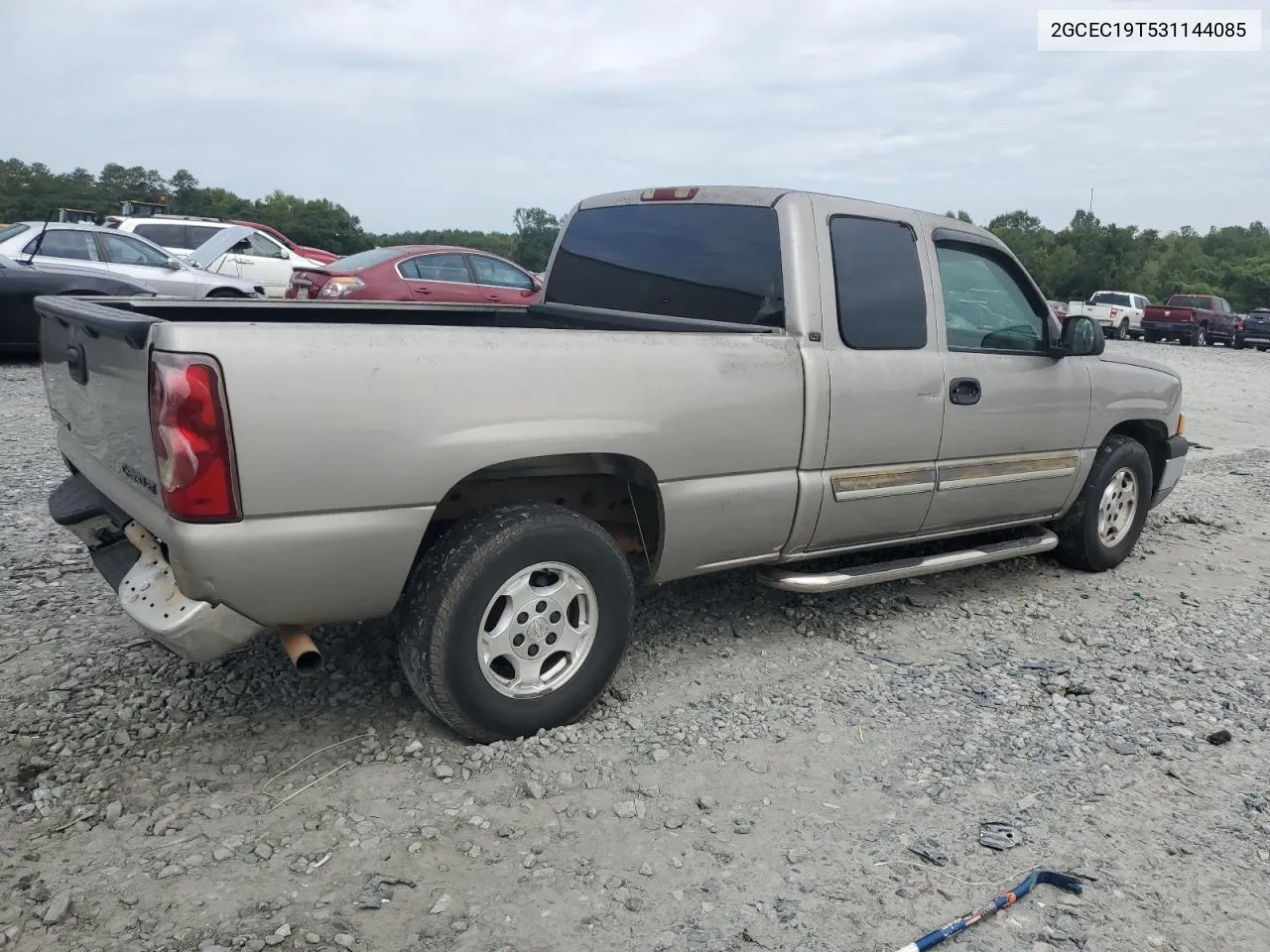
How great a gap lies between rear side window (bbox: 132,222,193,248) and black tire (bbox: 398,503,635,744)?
15.7 m

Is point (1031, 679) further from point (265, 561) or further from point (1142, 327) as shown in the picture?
point (1142, 327)

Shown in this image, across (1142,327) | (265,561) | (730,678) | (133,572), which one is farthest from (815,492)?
Result: (1142,327)

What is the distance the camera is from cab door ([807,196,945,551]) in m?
3.91

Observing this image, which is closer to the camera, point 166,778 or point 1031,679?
point 166,778

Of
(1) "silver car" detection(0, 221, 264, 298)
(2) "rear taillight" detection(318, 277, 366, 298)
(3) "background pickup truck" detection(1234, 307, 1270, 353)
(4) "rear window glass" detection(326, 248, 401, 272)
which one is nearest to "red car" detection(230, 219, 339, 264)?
(1) "silver car" detection(0, 221, 264, 298)

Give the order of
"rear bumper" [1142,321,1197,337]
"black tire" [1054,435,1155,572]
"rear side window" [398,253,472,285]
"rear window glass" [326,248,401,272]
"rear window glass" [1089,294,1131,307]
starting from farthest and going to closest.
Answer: "rear window glass" [1089,294,1131,307], "rear bumper" [1142,321,1197,337], "rear side window" [398,253,472,285], "rear window glass" [326,248,401,272], "black tire" [1054,435,1155,572]

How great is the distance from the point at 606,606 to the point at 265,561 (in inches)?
45.1

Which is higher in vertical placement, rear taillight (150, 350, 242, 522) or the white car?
the white car

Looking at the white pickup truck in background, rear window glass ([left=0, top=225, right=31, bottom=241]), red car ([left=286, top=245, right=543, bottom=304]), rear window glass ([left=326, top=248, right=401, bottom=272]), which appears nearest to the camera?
rear window glass ([left=0, top=225, right=31, bottom=241])

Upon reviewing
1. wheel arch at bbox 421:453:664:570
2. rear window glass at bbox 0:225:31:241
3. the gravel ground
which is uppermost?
rear window glass at bbox 0:225:31:241

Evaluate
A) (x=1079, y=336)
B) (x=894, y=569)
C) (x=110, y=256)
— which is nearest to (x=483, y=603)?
(x=894, y=569)

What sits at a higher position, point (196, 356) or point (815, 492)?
point (196, 356)

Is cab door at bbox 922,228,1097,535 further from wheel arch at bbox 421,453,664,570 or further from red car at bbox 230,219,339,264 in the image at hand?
red car at bbox 230,219,339,264

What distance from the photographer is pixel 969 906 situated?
2564 millimetres
